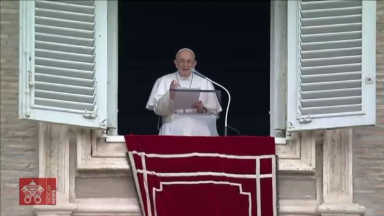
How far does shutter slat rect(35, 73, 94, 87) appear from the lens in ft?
22.3

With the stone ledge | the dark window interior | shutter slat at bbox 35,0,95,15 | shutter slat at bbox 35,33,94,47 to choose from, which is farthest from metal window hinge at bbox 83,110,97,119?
the dark window interior

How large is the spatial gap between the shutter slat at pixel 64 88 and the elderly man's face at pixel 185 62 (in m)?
0.88

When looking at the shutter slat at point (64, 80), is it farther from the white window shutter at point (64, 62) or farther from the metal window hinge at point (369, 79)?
the metal window hinge at point (369, 79)

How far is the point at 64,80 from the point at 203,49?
10.5 feet

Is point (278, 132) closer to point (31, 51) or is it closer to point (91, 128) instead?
point (91, 128)

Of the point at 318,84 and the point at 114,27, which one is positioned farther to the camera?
the point at 114,27

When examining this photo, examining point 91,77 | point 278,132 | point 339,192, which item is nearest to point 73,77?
point 91,77

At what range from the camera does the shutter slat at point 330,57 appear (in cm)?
680

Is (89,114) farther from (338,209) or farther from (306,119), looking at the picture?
(338,209)

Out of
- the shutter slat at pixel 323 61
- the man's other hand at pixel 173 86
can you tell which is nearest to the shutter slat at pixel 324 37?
the shutter slat at pixel 323 61

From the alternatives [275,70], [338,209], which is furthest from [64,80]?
[338,209]

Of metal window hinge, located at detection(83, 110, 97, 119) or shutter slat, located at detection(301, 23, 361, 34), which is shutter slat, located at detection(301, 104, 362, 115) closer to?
shutter slat, located at detection(301, 23, 361, 34)

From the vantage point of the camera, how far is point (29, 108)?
22.0 feet

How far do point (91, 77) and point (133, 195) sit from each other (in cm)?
84
